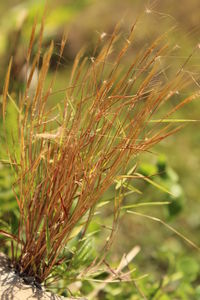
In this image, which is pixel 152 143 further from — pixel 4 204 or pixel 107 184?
pixel 4 204

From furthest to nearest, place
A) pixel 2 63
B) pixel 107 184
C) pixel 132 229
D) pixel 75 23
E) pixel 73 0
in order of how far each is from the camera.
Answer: pixel 75 23
pixel 2 63
pixel 73 0
pixel 132 229
pixel 107 184

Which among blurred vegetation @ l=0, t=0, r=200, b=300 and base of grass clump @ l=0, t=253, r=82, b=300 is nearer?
base of grass clump @ l=0, t=253, r=82, b=300

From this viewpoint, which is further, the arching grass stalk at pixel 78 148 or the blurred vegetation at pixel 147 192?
the blurred vegetation at pixel 147 192

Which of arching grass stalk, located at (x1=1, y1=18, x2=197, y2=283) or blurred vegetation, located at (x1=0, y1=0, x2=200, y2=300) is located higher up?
arching grass stalk, located at (x1=1, y1=18, x2=197, y2=283)

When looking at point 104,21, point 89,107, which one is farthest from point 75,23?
point 89,107

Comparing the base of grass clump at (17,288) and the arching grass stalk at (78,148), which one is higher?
the arching grass stalk at (78,148)

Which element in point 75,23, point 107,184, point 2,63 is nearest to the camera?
point 107,184

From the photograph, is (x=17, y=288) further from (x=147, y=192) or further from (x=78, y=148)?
(x=147, y=192)

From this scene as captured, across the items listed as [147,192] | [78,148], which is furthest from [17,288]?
[147,192]
